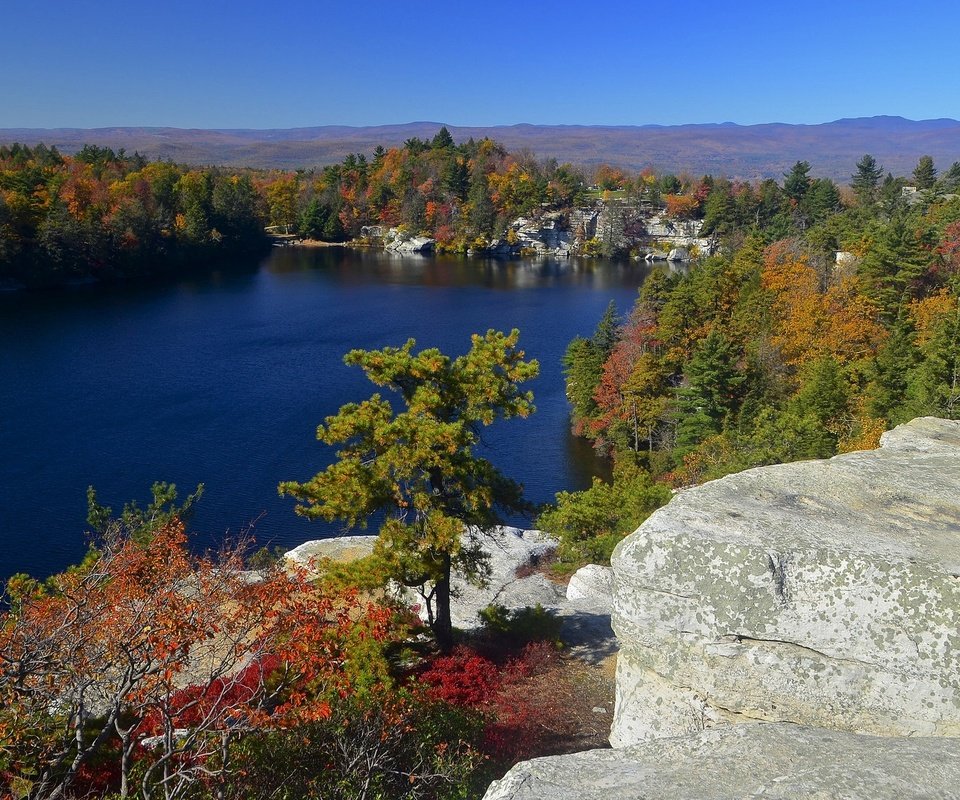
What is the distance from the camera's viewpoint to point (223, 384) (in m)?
41.0

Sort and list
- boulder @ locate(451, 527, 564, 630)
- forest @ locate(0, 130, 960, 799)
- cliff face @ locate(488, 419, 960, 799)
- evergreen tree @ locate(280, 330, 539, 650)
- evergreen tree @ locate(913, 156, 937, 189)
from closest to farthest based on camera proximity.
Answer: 1. cliff face @ locate(488, 419, 960, 799)
2. forest @ locate(0, 130, 960, 799)
3. evergreen tree @ locate(280, 330, 539, 650)
4. boulder @ locate(451, 527, 564, 630)
5. evergreen tree @ locate(913, 156, 937, 189)

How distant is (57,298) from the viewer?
200 ft

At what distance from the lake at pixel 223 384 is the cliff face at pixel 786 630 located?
59.1 ft

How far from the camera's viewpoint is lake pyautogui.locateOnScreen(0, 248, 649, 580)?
27422 millimetres

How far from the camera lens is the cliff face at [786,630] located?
5770 mm

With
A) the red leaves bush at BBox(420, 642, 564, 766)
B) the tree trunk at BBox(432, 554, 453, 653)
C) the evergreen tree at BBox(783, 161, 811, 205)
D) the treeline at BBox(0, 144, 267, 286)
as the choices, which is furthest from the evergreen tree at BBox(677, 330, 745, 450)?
the evergreen tree at BBox(783, 161, 811, 205)

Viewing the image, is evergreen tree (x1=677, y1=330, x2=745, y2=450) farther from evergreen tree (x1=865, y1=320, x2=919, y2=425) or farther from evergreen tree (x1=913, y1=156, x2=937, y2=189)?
evergreen tree (x1=913, y1=156, x2=937, y2=189)

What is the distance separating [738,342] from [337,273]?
51.8 metres

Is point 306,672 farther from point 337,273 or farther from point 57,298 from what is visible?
point 337,273

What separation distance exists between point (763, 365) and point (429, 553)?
76.4 ft

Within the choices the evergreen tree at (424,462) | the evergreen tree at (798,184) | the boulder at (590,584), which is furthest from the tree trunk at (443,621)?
the evergreen tree at (798,184)

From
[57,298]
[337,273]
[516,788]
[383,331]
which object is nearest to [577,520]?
[516,788]

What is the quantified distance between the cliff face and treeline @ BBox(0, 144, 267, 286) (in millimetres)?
67775

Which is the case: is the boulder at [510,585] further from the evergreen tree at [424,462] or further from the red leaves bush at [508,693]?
the evergreen tree at [424,462]
